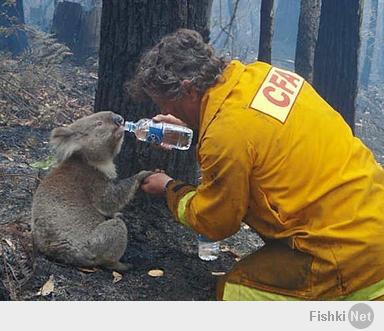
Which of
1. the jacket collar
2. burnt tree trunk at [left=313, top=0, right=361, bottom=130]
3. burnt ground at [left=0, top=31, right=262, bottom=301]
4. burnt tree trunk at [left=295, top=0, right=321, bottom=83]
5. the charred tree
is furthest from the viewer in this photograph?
the charred tree

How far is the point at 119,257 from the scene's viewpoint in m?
4.07

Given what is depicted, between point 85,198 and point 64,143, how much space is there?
1.35 feet

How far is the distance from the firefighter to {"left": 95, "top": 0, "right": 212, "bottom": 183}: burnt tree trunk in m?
1.10

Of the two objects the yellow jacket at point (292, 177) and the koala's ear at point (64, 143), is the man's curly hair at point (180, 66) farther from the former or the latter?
the koala's ear at point (64, 143)

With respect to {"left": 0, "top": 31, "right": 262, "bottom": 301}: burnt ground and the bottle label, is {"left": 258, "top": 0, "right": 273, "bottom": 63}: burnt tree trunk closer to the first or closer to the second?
{"left": 0, "top": 31, "right": 262, "bottom": 301}: burnt ground

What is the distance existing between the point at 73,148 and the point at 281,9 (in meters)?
21.1

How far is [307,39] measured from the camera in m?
9.95

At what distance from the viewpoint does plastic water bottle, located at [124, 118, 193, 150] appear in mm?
3846

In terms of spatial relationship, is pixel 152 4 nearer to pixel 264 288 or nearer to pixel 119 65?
pixel 119 65

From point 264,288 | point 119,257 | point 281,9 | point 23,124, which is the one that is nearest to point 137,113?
point 119,257

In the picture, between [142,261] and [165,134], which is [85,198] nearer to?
[142,261]

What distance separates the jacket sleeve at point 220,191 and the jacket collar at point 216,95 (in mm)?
132

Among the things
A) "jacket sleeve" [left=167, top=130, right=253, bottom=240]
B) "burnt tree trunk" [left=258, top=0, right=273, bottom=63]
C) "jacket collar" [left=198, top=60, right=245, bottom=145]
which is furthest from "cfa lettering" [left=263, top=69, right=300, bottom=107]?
"burnt tree trunk" [left=258, top=0, right=273, bottom=63]

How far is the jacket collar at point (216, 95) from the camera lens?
3218mm
